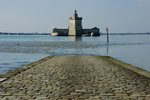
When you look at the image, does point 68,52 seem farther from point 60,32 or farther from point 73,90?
point 60,32

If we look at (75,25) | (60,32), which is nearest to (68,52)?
(75,25)

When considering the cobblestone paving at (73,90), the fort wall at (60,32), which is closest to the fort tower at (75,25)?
the fort wall at (60,32)

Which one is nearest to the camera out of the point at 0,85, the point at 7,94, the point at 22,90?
the point at 7,94

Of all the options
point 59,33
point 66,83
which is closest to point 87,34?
point 59,33

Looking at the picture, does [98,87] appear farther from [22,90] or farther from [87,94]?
[22,90]

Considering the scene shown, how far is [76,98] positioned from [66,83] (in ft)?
7.48

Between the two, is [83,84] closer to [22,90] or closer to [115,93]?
[115,93]

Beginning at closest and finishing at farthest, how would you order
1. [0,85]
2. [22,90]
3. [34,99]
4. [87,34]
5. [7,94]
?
[34,99] → [7,94] → [22,90] → [0,85] → [87,34]

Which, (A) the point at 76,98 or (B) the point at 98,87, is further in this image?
(B) the point at 98,87

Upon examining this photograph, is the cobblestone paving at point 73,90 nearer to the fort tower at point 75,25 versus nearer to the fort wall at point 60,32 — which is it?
the fort tower at point 75,25

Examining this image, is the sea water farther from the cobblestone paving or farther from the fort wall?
the fort wall

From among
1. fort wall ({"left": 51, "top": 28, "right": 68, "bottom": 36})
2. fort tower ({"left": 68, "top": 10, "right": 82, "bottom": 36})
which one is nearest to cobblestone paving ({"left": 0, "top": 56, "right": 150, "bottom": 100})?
fort tower ({"left": 68, "top": 10, "right": 82, "bottom": 36})

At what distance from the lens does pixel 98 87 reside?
8.14 m

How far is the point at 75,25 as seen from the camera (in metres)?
152
